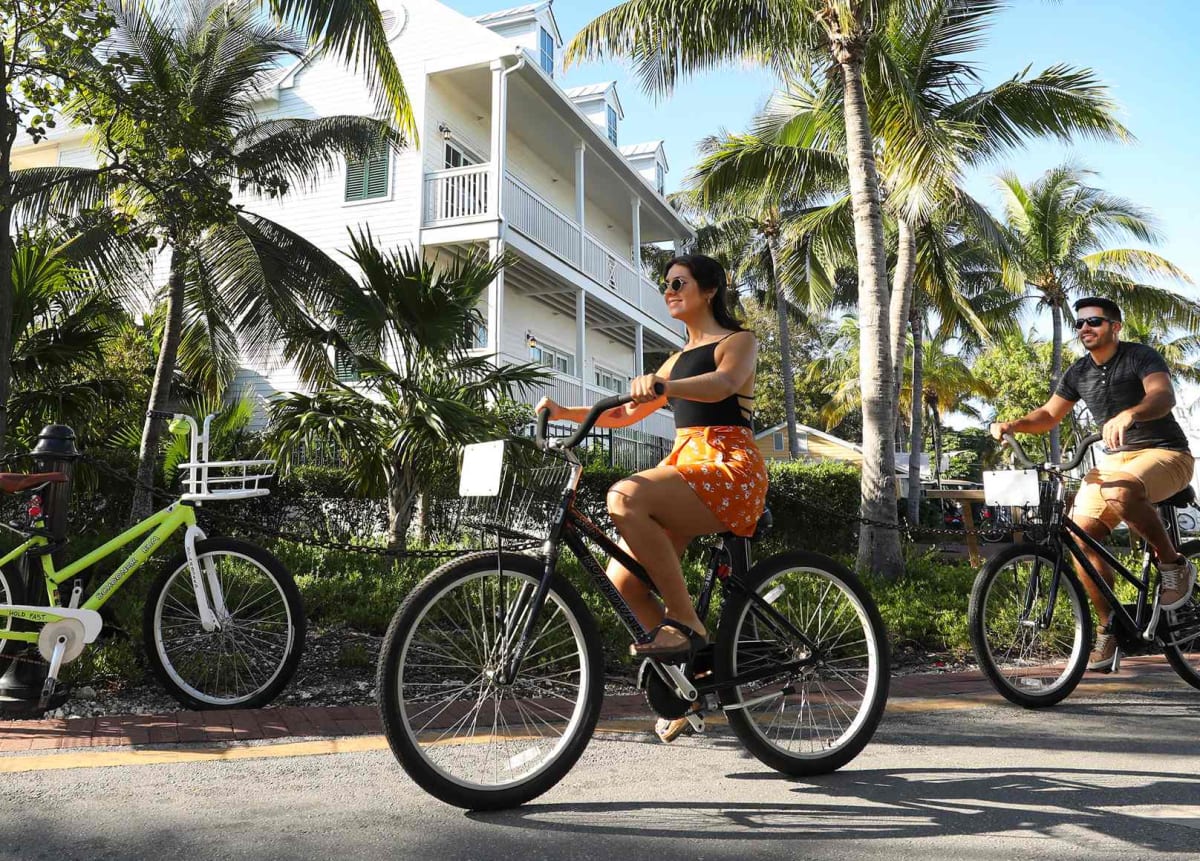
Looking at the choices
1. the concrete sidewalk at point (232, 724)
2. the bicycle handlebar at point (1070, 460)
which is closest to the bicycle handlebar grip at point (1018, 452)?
the bicycle handlebar at point (1070, 460)

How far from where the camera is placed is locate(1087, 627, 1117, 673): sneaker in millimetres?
4691

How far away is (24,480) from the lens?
12.6 ft

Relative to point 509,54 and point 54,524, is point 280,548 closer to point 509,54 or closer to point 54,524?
point 54,524

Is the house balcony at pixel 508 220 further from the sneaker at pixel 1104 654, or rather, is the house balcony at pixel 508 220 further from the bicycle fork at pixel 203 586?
the sneaker at pixel 1104 654

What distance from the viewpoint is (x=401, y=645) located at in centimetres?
261

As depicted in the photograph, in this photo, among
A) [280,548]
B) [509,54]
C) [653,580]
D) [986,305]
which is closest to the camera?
[653,580]

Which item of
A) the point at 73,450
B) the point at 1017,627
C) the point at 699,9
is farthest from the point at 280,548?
the point at 699,9

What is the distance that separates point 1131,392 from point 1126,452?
0.32 metres

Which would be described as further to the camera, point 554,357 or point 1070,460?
point 554,357

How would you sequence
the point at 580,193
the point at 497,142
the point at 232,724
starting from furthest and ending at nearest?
the point at 580,193 < the point at 497,142 < the point at 232,724

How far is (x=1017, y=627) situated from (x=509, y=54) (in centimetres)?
1440

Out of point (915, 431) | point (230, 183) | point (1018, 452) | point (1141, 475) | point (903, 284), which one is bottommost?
point (1141, 475)

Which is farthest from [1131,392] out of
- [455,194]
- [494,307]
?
[455,194]

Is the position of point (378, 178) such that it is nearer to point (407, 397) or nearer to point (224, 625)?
point (407, 397)
